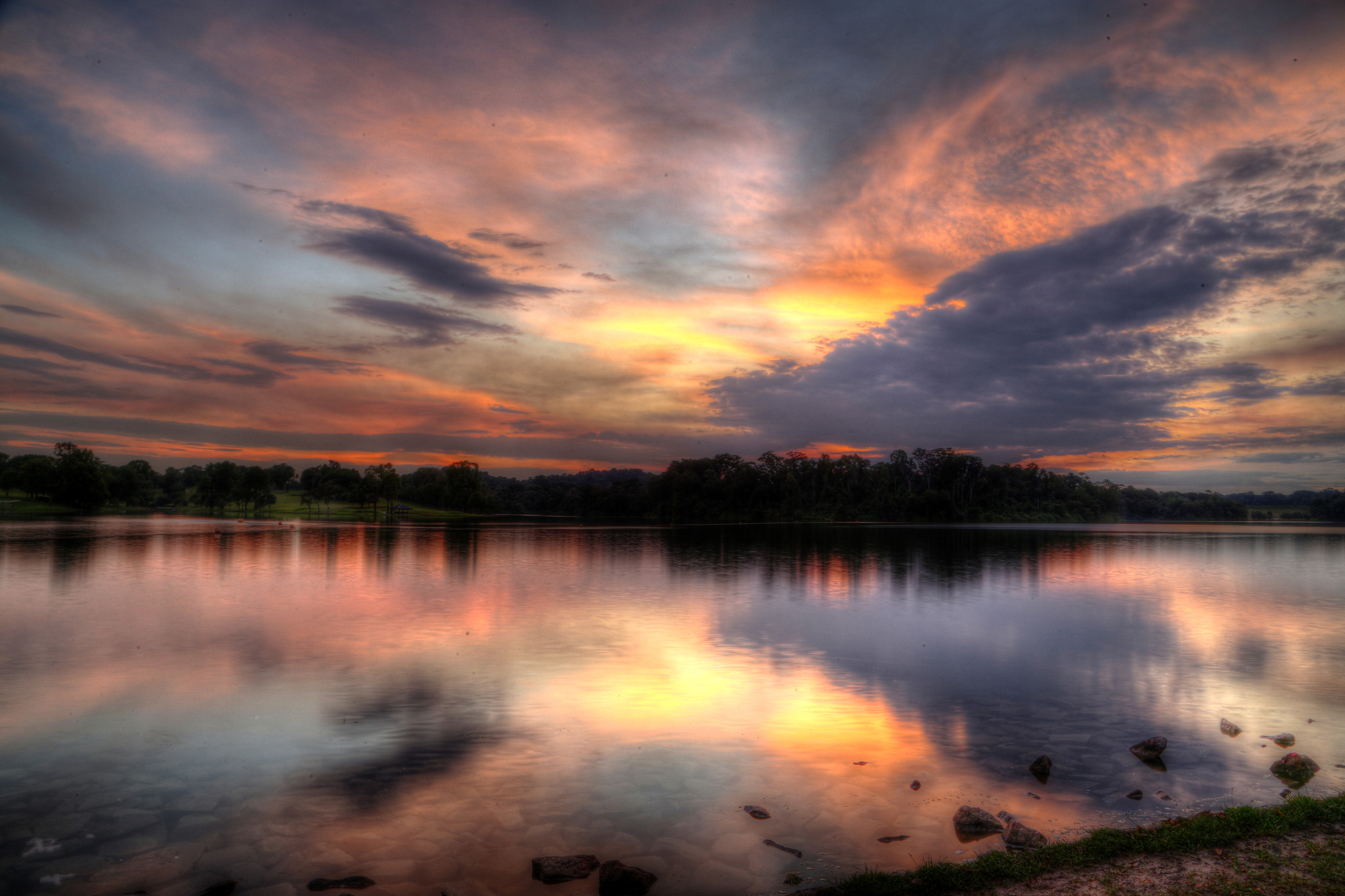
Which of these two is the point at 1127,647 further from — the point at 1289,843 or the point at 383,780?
the point at 383,780

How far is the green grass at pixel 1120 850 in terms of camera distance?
7969 millimetres

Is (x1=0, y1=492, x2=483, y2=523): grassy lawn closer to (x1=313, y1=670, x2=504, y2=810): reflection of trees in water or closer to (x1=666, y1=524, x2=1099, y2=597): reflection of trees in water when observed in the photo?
(x1=666, y1=524, x2=1099, y2=597): reflection of trees in water

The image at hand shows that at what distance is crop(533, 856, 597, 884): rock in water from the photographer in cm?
842

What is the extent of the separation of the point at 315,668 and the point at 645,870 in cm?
1501

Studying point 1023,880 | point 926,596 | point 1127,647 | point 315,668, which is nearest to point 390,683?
point 315,668

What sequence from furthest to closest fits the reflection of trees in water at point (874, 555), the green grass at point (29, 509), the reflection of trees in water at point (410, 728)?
the green grass at point (29, 509) < the reflection of trees in water at point (874, 555) < the reflection of trees in water at point (410, 728)

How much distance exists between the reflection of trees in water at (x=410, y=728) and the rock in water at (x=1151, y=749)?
1251cm

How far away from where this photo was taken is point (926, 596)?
3725 cm

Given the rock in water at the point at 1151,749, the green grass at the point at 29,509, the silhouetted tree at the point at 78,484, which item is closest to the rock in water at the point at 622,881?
the rock in water at the point at 1151,749

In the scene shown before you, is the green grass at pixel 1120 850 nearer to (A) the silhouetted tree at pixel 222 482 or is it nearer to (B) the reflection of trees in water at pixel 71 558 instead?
(B) the reflection of trees in water at pixel 71 558

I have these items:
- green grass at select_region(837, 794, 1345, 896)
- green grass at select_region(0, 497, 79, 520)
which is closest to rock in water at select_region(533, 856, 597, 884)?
green grass at select_region(837, 794, 1345, 896)

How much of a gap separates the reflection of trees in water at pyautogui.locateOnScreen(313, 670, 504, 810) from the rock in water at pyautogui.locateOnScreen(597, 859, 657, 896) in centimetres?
439

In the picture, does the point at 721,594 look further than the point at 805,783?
Yes

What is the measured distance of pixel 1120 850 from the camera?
8602 mm
